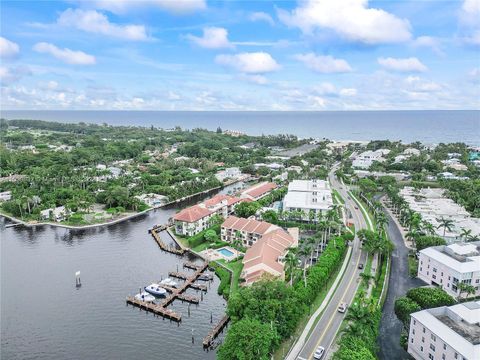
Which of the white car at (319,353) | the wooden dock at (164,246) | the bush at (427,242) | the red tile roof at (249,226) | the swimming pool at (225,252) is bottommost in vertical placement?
the wooden dock at (164,246)

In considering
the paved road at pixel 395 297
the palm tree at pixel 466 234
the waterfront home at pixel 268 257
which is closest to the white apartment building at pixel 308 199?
the waterfront home at pixel 268 257

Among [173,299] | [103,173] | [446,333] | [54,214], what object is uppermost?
[103,173]

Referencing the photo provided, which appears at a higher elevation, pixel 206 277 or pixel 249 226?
pixel 249 226

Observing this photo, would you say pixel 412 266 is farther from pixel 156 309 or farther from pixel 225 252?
pixel 156 309

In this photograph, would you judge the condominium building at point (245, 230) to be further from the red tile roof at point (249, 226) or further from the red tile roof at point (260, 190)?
the red tile roof at point (260, 190)

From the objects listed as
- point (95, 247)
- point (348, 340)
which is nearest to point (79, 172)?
point (95, 247)

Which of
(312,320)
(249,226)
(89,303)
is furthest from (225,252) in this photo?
(312,320)

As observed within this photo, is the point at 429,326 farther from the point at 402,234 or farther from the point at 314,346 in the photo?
the point at 402,234
